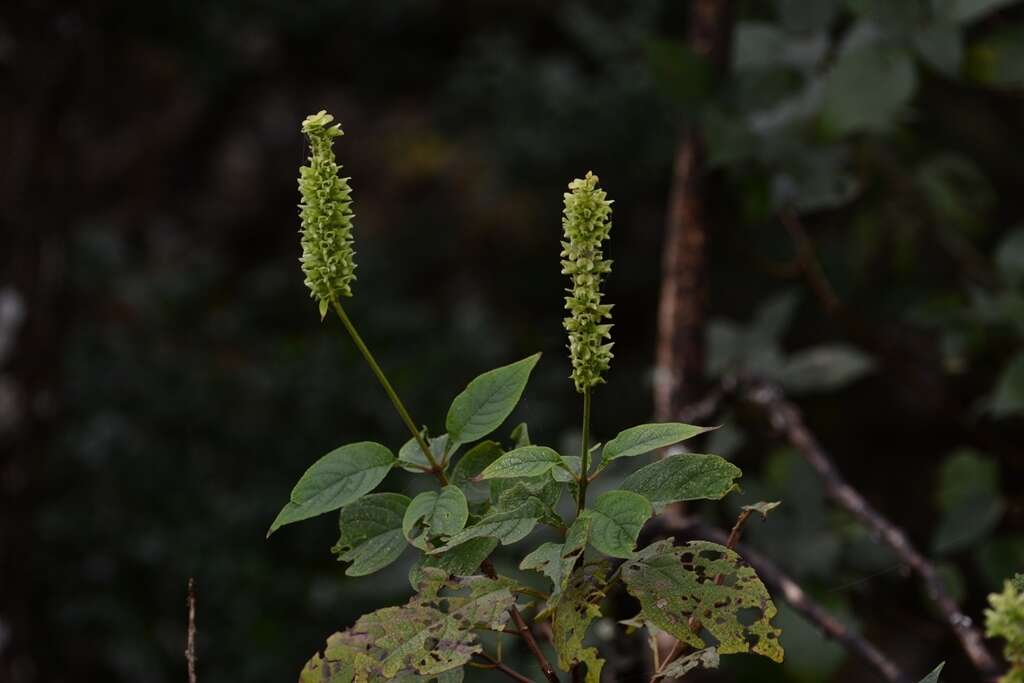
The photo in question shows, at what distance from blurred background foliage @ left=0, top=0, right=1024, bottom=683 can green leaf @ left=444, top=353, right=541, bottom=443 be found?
97 cm

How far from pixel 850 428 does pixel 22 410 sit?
88.5 inches

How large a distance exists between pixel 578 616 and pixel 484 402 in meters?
0.12

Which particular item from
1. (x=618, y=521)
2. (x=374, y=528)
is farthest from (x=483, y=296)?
(x=618, y=521)

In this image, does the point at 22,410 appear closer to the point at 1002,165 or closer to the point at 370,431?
the point at 370,431

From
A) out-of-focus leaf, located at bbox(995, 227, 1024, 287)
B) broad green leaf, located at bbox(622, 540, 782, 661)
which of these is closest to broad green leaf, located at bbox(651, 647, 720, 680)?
broad green leaf, located at bbox(622, 540, 782, 661)

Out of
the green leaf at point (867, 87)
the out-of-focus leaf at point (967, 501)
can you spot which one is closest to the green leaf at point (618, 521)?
the green leaf at point (867, 87)

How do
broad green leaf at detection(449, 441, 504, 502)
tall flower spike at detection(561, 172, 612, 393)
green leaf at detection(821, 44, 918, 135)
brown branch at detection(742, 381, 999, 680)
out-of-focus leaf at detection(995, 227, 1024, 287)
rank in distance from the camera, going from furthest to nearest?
1. out-of-focus leaf at detection(995, 227, 1024, 287)
2. green leaf at detection(821, 44, 918, 135)
3. brown branch at detection(742, 381, 999, 680)
4. broad green leaf at detection(449, 441, 504, 502)
5. tall flower spike at detection(561, 172, 612, 393)

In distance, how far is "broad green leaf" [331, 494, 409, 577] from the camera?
621 mm

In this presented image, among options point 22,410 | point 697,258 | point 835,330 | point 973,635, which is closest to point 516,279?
point 835,330

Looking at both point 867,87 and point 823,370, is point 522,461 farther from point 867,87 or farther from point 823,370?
point 823,370

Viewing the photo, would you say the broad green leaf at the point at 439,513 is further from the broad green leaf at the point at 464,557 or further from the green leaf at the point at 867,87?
the green leaf at the point at 867,87

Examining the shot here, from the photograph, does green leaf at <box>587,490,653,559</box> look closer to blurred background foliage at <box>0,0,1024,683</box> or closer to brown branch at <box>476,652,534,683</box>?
brown branch at <box>476,652,534,683</box>

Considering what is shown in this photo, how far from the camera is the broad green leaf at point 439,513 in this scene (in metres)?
0.56

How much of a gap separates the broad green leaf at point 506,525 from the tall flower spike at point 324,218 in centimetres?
13
